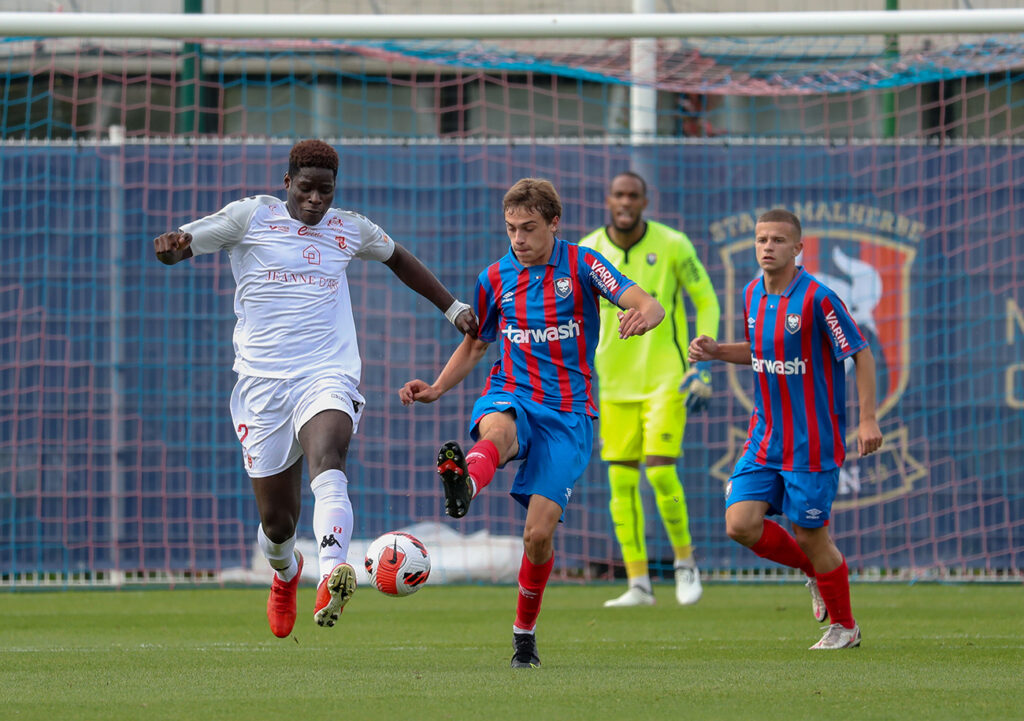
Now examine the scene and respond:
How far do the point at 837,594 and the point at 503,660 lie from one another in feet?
4.78

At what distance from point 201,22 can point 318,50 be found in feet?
8.96

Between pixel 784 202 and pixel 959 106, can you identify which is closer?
pixel 784 202

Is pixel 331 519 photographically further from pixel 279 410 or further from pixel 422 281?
pixel 422 281

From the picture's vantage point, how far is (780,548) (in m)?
6.20

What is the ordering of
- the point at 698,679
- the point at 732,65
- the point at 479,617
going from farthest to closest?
the point at 732,65 → the point at 479,617 → the point at 698,679

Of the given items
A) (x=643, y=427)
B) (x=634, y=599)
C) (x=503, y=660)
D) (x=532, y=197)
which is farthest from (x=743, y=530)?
(x=643, y=427)

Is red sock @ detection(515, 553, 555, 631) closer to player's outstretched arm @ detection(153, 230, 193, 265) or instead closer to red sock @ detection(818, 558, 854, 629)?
red sock @ detection(818, 558, 854, 629)

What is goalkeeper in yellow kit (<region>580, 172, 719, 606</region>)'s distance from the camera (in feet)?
27.7

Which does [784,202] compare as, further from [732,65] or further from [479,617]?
[479,617]

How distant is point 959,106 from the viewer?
11047mm

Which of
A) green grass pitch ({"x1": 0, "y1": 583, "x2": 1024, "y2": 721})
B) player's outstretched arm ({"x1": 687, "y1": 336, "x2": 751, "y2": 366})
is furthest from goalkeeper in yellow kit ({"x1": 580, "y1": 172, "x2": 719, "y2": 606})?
player's outstretched arm ({"x1": 687, "y1": 336, "x2": 751, "y2": 366})

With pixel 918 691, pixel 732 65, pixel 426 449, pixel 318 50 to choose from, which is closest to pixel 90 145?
pixel 318 50

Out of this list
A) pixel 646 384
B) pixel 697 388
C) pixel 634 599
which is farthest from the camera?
pixel 646 384

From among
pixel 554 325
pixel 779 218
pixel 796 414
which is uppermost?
pixel 779 218
